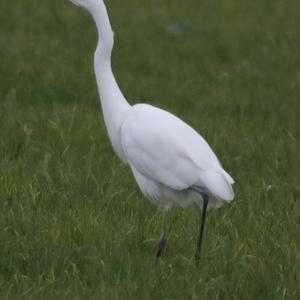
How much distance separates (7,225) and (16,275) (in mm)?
861

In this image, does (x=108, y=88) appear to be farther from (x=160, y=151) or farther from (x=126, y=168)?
(x=126, y=168)

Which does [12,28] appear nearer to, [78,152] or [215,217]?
[78,152]

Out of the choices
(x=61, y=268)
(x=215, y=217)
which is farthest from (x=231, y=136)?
(x=61, y=268)

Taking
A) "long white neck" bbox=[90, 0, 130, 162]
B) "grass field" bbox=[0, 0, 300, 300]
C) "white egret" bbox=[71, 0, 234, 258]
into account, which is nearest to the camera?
"grass field" bbox=[0, 0, 300, 300]

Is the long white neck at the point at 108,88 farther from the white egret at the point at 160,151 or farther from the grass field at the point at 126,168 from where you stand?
the grass field at the point at 126,168

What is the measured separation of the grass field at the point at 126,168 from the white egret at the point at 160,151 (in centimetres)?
29

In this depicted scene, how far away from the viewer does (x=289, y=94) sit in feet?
36.9

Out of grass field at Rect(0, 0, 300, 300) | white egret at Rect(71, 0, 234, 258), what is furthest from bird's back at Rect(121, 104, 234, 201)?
grass field at Rect(0, 0, 300, 300)

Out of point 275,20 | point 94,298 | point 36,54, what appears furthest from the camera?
point 275,20

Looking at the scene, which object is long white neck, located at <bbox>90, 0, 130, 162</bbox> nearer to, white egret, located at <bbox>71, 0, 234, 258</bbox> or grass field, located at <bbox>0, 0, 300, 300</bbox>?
white egret, located at <bbox>71, 0, 234, 258</bbox>

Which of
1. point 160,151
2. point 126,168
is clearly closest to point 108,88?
point 160,151

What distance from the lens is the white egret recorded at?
5930 millimetres

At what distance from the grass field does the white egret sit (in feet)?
0.95

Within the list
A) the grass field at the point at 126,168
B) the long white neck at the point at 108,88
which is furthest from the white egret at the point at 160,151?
the grass field at the point at 126,168
